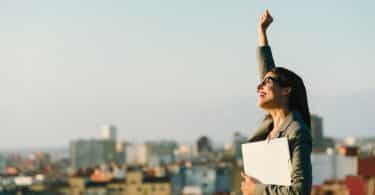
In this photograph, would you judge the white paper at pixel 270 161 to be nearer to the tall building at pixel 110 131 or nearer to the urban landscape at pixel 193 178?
the urban landscape at pixel 193 178

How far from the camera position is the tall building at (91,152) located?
5418 inches

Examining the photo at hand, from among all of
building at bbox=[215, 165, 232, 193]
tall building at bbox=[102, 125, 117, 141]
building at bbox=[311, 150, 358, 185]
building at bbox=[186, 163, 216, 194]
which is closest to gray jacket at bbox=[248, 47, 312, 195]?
building at bbox=[311, 150, 358, 185]

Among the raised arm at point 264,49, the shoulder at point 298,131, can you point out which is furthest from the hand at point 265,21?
the shoulder at point 298,131

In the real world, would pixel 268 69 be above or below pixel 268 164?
above

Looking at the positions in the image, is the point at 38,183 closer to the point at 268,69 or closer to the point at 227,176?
the point at 227,176

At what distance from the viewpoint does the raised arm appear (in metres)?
4.09

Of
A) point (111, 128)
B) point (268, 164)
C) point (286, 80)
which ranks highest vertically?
point (111, 128)

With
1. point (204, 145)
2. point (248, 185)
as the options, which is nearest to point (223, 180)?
point (204, 145)

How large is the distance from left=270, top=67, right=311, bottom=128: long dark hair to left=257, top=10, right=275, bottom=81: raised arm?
0.96ft

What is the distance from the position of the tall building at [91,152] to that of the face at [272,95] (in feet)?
433

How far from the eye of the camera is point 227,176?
253 feet

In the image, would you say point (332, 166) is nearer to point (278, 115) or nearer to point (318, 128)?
point (318, 128)

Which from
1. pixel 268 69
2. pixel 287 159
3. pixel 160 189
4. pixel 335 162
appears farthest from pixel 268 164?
pixel 160 189

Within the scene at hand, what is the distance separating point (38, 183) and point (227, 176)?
449 inches
